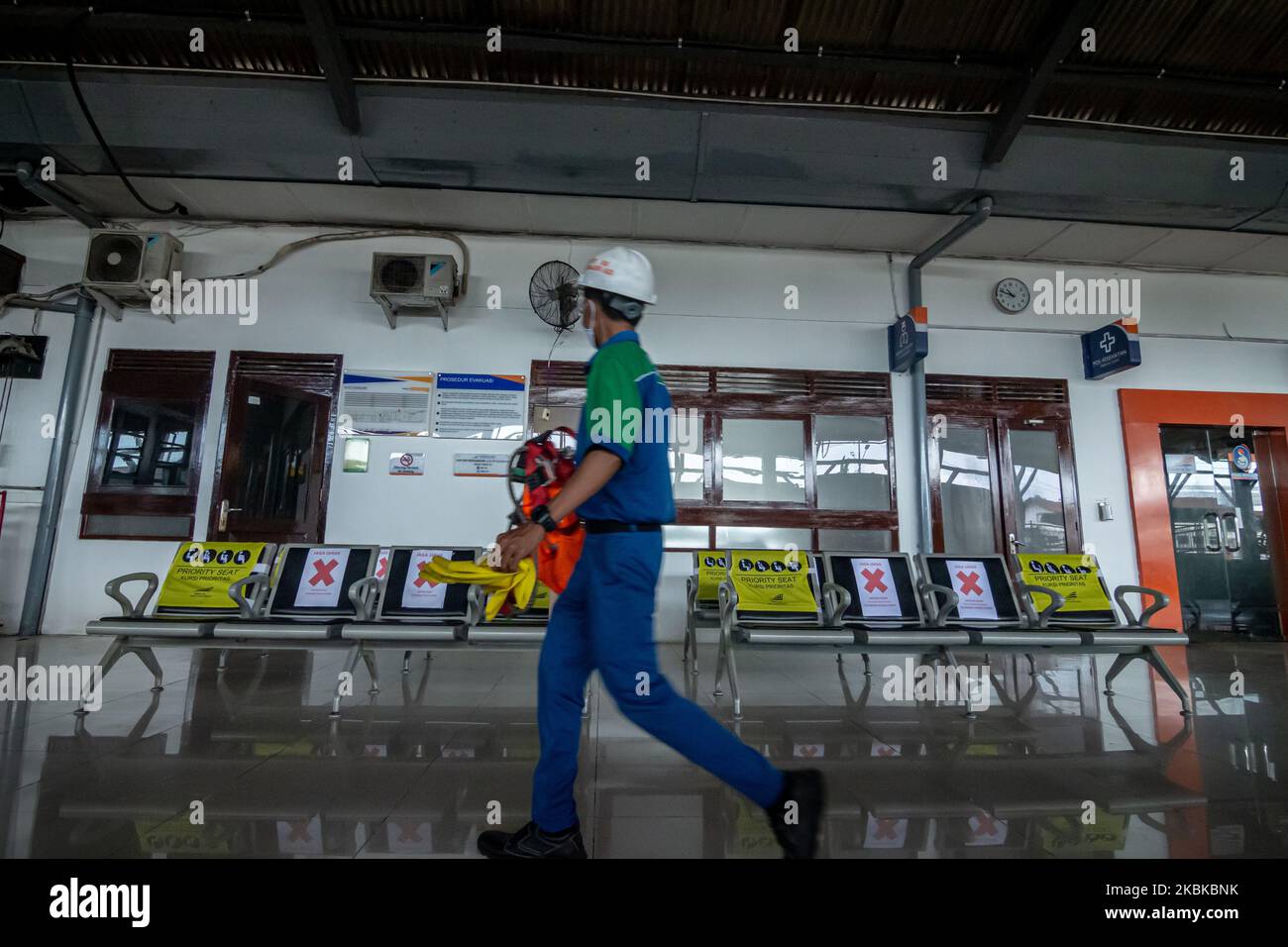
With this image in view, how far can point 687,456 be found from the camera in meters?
5.98

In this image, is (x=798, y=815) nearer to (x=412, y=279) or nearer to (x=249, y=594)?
(x=249, y=594)

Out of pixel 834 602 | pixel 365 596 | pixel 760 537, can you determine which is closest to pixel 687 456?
pixel 760 537

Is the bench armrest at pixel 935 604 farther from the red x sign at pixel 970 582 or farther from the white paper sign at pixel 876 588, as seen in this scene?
the red x sign at pixel 970 582

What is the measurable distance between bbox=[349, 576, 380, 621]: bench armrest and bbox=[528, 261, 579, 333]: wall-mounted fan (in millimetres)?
3012

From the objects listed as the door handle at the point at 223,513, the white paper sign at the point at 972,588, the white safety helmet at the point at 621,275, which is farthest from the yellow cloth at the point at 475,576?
the door handle at the point at 223,513

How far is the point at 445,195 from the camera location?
559 cm

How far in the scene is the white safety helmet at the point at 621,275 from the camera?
1.70 metres

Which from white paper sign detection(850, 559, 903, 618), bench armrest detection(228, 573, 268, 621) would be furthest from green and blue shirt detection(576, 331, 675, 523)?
white paper sign detection(850, 559, 903, 618)

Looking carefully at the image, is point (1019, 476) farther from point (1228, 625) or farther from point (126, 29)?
point (126, 29)

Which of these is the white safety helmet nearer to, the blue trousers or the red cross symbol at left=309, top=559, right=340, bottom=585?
the blue trousers

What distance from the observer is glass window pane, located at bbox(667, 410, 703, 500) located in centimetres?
593

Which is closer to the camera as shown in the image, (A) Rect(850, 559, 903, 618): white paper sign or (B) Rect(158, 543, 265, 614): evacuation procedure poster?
(B) Rect(158, 543, 265, 614): evacuation procedure poster

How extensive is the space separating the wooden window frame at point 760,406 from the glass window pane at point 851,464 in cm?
5

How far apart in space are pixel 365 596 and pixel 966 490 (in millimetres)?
5547
